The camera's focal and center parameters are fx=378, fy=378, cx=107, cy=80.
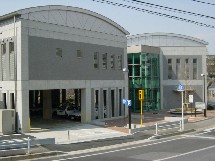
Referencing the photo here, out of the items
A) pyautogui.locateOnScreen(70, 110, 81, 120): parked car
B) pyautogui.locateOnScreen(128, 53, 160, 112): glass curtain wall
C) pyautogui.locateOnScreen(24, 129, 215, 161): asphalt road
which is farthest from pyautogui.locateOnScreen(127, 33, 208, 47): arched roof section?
pyautogui.locateOnScreen(24, 129, 215, 161): asphalt road

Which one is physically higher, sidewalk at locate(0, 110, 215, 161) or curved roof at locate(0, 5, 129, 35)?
curved roof at locate(0, 5, 129, 35)

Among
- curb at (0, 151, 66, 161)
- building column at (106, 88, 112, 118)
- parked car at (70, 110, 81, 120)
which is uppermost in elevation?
building column at (106, 88, 112, 118)

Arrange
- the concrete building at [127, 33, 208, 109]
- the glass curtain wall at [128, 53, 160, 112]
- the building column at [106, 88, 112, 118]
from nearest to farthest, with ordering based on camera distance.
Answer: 1. the building column at [106, 88, 112, 118]
2. the glass curtain wall at [128, 53, 160, 112]
3. the concrete building at [127, 33, 208, 109]

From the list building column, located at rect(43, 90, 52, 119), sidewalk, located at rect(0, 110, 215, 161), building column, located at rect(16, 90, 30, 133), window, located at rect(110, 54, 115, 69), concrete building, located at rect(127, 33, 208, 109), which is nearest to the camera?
sidewalk, located at rect(0, 110, 215, 161)

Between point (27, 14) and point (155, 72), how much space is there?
24340 mm

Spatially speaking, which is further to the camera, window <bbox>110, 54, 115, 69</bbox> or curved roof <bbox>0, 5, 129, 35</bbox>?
window <bbox>110, 54, 115, 69</bbox>

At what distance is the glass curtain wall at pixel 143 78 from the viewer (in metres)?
45.3

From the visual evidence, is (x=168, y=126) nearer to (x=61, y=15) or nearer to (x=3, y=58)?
(x=61, y=15)

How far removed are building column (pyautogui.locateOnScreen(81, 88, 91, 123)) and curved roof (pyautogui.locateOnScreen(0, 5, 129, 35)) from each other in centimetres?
587

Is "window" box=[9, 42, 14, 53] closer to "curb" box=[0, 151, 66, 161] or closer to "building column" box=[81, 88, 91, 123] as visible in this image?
"building column" box=[81, 88, 91, 123]

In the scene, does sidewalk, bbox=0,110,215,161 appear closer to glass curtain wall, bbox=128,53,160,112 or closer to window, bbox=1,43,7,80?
window, bbox=1,43,7,80

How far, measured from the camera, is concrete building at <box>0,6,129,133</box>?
91.0 ft

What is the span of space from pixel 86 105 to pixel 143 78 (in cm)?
1417

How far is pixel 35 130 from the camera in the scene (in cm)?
2831
